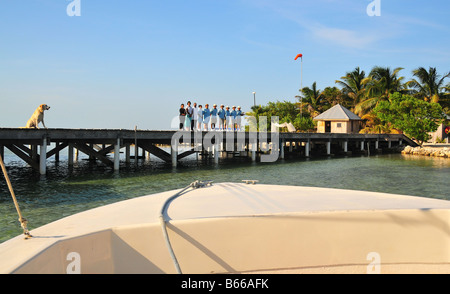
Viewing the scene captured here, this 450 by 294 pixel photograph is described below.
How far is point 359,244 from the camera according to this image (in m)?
3.04

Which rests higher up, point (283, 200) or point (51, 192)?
point (283, 200)

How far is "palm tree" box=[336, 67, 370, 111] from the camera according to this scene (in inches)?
2018

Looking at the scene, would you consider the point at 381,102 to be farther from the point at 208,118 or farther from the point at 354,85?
the point at 208,118

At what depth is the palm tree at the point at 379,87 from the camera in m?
47.3

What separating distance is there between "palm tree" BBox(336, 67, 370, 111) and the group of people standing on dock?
3378 cm

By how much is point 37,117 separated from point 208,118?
945 cm

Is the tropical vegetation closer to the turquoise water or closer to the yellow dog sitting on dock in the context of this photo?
the turquoise water

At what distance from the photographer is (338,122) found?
44969mm

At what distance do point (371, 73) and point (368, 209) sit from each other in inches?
2080

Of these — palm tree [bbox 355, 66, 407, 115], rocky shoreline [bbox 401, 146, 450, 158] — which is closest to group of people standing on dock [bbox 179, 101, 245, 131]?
rocky shoreline [bbox 401, 146, 450, 158]

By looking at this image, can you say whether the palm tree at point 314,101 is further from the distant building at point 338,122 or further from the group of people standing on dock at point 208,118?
the group of people standing on dock at point 208,118

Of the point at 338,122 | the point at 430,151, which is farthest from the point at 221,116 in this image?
the point at 338,122
